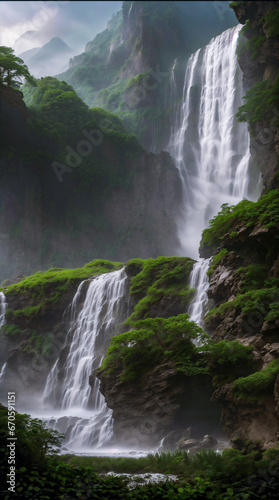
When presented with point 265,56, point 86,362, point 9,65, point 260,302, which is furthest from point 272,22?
point 9,65

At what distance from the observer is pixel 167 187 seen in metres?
48.2

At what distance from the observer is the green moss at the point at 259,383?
409 inches

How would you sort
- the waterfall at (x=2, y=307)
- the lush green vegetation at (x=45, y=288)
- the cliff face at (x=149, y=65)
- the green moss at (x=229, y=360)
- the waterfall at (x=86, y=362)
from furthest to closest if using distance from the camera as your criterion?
1. the cliff face at (x=149, y=65)
2. the waterfall at (x=2, y=307)
3. the lush green vegetation at (x=45, y=288)
4. the waterfall at (x=86, y=362)
5. the green moss at (x=229, y=360)

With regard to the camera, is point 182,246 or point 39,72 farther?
point 39,72

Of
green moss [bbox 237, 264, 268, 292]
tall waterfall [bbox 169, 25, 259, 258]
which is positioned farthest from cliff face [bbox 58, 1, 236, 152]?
green moss [bbox 237, 264, 268, 292]

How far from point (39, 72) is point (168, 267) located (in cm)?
9131

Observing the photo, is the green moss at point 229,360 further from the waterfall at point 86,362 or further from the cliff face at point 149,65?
the cliff face at point 149,65

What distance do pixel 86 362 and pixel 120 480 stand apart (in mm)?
14625

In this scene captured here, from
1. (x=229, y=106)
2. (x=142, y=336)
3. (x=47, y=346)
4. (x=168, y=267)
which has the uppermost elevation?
(x=229, y=106)

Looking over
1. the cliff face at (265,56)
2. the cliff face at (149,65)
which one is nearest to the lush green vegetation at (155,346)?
the cliff face at (265,56)

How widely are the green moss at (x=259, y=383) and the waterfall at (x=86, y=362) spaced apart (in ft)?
24.3

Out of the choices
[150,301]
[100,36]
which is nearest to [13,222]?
[150,301]

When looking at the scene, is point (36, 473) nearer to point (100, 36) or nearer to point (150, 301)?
point (150, 301)

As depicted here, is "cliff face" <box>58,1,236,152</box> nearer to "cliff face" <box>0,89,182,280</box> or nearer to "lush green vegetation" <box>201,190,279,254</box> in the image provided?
"cliff face" <box>0,89,182,280</box>
